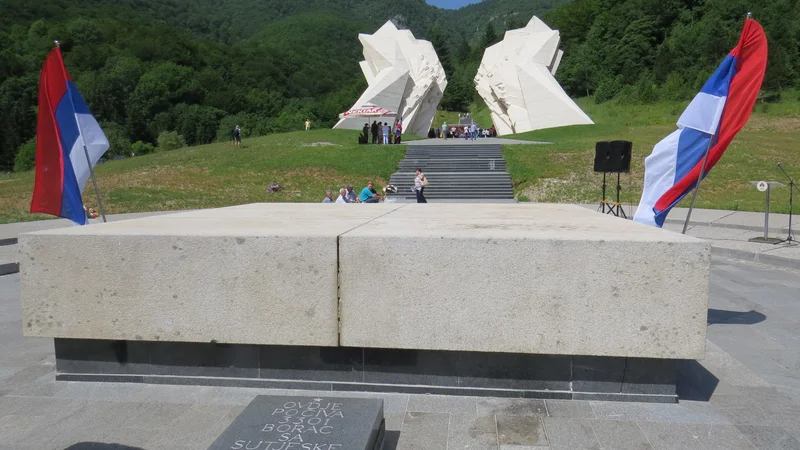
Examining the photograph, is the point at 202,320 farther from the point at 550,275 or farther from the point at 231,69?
the point at 231,69

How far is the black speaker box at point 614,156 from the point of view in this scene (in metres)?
11.1

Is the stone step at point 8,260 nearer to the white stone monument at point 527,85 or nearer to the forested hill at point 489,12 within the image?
the white stone monument at point 527,85

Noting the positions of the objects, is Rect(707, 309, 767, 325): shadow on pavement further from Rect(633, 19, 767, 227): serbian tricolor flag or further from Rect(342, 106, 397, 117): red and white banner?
Rect(342, 106, 397, 117): red and white banner

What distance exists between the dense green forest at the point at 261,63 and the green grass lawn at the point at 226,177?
3018 centimetres

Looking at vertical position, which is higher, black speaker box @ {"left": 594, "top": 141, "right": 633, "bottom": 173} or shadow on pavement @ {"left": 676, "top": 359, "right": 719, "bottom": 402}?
black speaker box @ {"left": 594, "top": 141, "right": 633, "bottom": 173}

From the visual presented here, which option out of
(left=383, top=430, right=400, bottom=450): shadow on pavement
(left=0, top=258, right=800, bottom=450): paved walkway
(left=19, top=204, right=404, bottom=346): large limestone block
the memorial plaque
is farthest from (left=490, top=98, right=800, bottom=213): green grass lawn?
the memorial plaque

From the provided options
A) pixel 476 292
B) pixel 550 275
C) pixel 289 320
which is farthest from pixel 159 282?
pixel 550 275

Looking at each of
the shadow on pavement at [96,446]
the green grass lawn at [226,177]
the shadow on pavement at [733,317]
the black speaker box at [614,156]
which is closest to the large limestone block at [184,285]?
the shadow on pavement at [96,446]

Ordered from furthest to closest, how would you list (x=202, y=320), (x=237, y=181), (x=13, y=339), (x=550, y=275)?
(x=237, y=181)
(x=13, y=339)
(x=202, y=320)
(x=550, y=275)

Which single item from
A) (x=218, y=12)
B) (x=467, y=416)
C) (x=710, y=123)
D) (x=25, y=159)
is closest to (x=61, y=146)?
(x=467, y=416)

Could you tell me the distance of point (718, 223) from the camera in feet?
40.0

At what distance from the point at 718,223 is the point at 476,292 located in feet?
36.2

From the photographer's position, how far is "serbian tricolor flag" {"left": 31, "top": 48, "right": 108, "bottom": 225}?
6242 mm

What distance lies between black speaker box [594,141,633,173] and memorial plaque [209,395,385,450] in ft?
31.5
